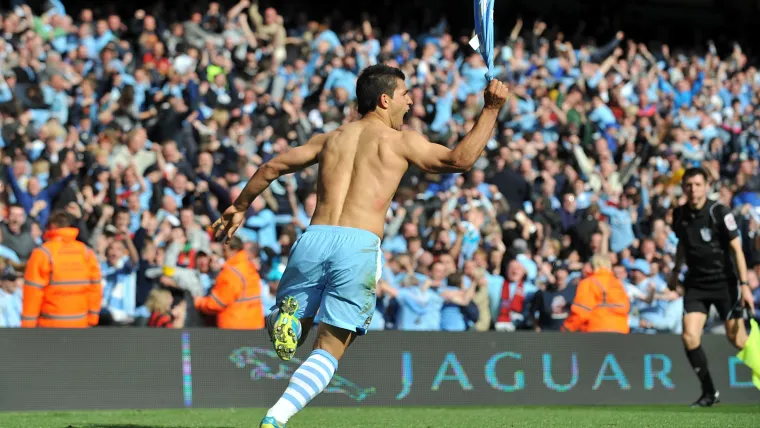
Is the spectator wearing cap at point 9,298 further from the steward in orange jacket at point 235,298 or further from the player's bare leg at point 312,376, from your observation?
the player's bare leg at point 312,376

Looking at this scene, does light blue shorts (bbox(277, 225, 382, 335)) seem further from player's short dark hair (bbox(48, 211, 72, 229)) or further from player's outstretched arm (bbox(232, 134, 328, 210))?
Result: player's short dark hair (bbox(48, 211, 72, 229))

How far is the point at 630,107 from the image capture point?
20578 millimetres

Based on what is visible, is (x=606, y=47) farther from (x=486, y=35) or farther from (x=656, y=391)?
(x=486, y=35)

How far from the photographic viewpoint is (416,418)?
9836 millimetres

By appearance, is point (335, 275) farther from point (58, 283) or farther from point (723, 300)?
point (58, 283)

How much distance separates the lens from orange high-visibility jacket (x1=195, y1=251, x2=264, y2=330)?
38.5 feet

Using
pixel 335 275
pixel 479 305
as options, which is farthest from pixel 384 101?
pixel 479 305

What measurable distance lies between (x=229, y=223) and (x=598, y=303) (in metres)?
6.94

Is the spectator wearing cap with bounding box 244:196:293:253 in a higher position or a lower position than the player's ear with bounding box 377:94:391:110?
lower

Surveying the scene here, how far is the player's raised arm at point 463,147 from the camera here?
6.39 m

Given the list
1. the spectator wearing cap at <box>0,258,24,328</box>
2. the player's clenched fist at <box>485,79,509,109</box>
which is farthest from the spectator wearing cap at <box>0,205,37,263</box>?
the player's clenched fist at <box>485,79,509,109</box>

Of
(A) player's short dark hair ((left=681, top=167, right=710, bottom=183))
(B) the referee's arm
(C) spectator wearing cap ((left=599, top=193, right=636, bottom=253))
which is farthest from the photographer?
(C) spectator wearing cap ((left=599, top=193, right=636, bottom=253))

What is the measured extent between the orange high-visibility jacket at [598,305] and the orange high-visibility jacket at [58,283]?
5.30 m

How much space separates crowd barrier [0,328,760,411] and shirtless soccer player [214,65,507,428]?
4.52 m
